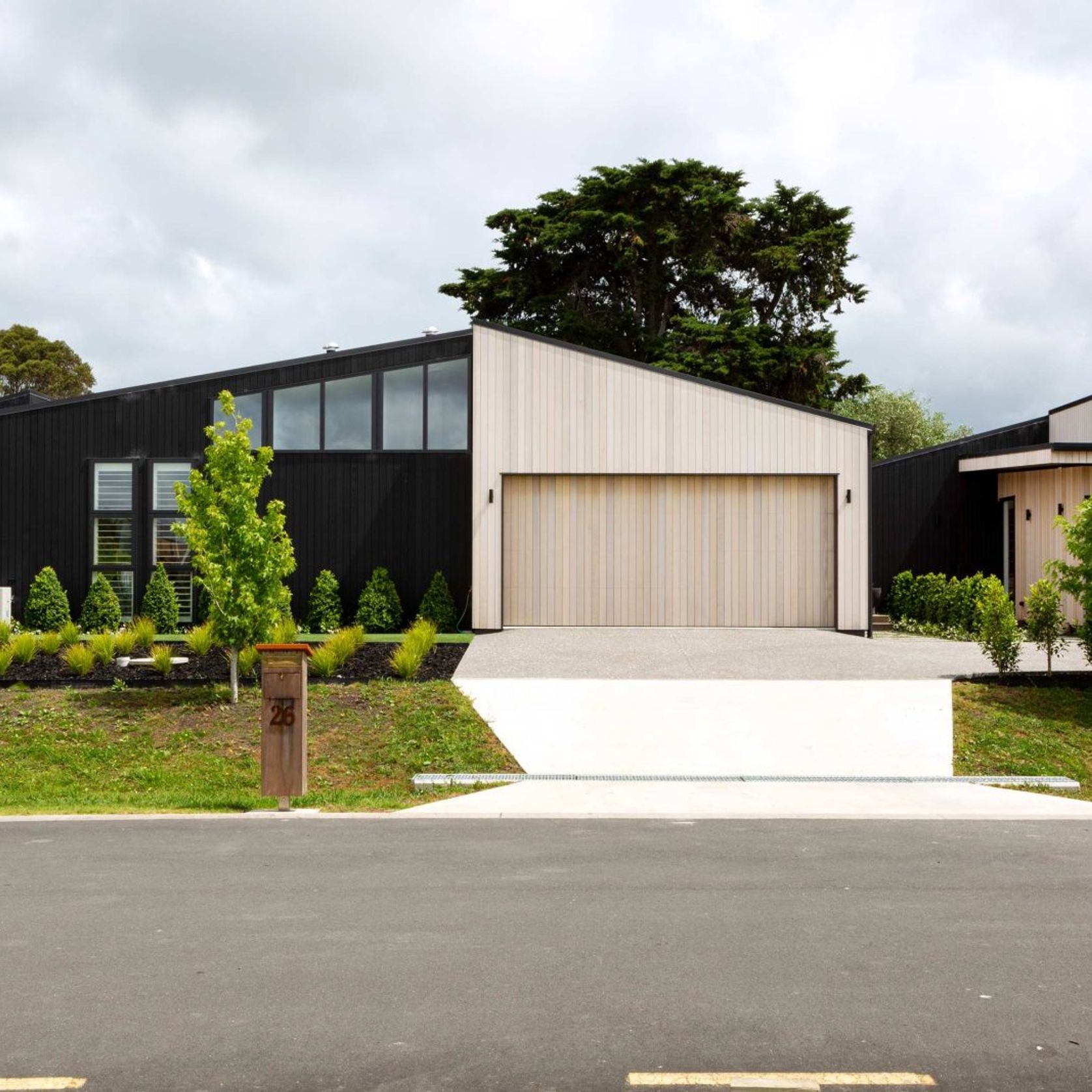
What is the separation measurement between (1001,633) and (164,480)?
45.4 ft

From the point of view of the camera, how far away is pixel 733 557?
18078 mm

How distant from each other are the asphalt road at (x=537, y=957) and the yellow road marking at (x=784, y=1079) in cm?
6

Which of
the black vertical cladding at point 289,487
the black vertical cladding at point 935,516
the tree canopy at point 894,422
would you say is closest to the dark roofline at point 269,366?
the black vertical cladding at point 289,487

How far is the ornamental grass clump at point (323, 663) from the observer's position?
41.9ft

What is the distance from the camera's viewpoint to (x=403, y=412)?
1880 centimetres

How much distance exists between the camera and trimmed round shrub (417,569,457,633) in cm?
1795

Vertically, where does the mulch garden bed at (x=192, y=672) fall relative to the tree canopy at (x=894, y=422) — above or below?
below

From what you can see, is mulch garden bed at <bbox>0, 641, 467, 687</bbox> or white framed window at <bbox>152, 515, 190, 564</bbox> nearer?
mulch garden bed at <bbox>0, 641, 467, 687</bbox>

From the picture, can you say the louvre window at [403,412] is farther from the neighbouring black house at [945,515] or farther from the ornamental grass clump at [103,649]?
the neighbouring black house at [945,515]

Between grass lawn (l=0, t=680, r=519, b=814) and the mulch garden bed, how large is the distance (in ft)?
0.89

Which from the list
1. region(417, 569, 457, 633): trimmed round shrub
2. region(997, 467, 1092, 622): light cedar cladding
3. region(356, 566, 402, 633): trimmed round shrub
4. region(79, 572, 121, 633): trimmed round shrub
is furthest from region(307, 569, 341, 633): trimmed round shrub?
region(997, 467, 1092, 622): light cedar cladding

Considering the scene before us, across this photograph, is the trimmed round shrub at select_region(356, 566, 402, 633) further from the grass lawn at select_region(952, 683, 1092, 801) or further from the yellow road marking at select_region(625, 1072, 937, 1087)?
the yellow road marking at select_region(625, 1072, 937, 1087)

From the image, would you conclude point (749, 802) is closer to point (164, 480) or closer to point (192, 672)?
point (192, 672)

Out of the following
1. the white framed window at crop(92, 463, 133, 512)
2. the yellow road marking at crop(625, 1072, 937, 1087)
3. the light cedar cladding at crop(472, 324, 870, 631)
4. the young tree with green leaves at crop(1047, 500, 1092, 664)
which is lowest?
the yellow road marking at crop(625, 1072, 937, 1087)
